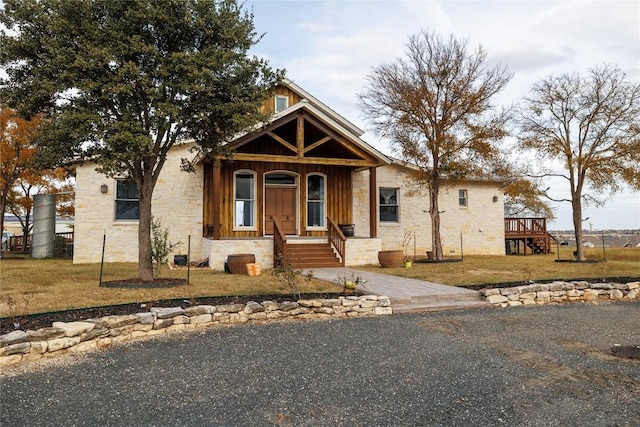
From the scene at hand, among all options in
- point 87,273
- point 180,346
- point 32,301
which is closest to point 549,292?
point 180,346

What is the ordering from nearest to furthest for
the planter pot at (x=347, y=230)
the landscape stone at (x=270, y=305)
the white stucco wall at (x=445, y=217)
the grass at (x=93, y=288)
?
the landscape stone at (x=270, y=305)
the grass at (x=93, y=288)
the planter pot at (x=347, y=230)
the white stucco wall at (x=445, y=217)

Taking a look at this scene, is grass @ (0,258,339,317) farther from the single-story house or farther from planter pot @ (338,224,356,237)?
planter pot @ (338,224,356,237)

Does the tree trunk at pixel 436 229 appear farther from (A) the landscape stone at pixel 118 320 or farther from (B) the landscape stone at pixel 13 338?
(B) the landscape stone at pixel 13 338

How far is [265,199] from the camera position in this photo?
15.7 meters

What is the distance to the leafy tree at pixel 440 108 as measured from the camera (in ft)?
51.0

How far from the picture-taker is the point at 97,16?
842cm

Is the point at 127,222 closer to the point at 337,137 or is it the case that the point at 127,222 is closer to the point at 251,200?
the point at 251,200

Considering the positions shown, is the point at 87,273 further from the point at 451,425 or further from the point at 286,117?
the point at 451,425

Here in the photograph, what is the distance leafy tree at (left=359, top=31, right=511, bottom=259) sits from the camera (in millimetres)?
15531

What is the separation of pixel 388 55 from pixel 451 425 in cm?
1603

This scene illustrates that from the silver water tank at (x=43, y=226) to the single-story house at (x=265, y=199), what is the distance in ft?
12.9

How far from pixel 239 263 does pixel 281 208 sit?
4.47 meters

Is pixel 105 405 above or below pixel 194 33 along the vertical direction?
below

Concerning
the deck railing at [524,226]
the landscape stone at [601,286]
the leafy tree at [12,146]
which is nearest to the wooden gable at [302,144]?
the landscape stone at [601,286]
